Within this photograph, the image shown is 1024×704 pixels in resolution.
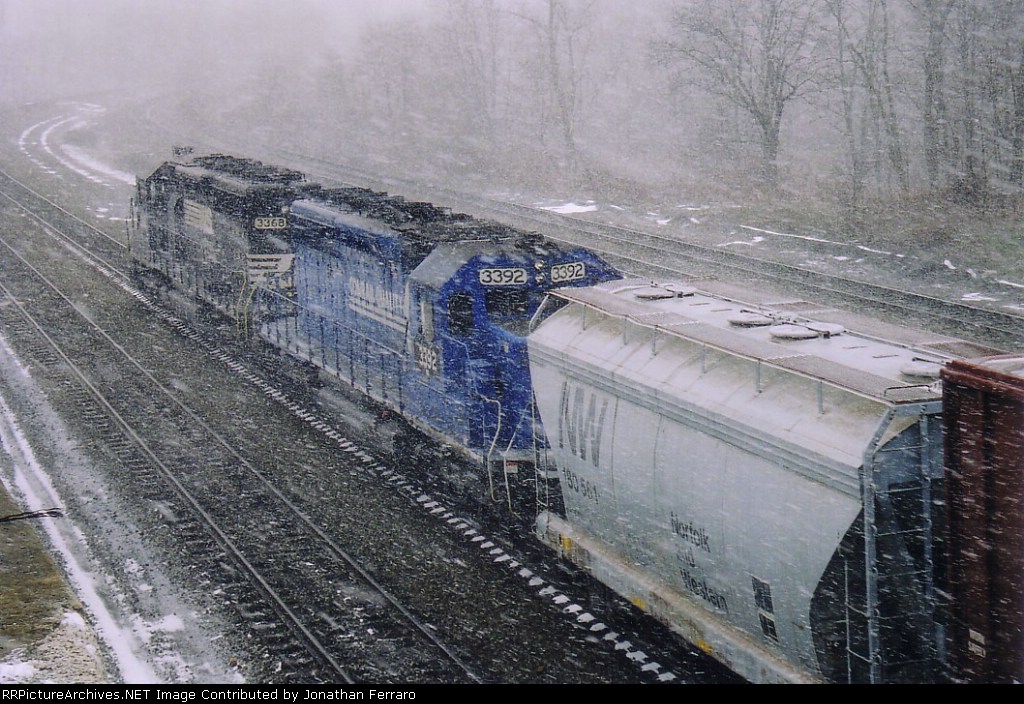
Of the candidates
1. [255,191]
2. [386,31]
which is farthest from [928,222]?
[386,31]

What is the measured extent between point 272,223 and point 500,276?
872cm

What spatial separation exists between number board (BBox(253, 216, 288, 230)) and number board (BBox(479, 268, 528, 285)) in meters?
8.46

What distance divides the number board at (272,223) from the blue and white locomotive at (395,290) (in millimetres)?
20

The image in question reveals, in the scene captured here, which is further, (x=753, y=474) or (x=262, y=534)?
(x=262, y=534)

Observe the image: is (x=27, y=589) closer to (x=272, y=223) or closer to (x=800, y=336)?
(x=800, y=336)

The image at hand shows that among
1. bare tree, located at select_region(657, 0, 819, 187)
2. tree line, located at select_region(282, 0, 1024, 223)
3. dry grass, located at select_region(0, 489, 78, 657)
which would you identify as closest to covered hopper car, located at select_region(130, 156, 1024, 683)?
dry grass, located at select_region(0, 489, 78, 657)

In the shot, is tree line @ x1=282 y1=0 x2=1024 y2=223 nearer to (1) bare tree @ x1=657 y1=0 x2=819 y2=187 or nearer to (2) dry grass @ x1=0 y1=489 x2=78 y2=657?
(1) bare tree @ x1=657 y1=0 x2=819 y2=187

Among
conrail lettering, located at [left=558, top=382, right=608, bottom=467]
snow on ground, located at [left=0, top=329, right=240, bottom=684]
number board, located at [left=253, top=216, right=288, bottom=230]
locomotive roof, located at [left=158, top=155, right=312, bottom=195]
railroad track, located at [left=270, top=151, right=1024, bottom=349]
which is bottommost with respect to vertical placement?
snow on ground, located at [left=0, top=329, right=240, bottom=684]

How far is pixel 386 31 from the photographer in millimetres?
68062

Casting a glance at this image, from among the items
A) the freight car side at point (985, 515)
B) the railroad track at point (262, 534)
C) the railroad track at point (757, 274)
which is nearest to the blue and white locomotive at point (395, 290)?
the railroad track at point (262, 534)

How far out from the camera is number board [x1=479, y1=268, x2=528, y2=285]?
43.8ft

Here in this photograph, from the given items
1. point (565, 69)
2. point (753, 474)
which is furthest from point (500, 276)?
point (565, 69)

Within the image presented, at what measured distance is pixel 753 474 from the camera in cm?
841
